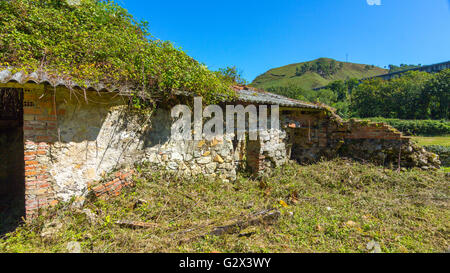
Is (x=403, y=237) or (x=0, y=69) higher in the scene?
(x=0, y=69)

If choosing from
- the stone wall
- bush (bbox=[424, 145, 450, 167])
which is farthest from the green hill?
the stone wall

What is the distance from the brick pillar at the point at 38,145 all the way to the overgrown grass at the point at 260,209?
0.28 m

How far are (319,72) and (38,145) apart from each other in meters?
90.9

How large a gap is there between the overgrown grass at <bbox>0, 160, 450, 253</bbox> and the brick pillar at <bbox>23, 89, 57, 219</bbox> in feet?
0.91

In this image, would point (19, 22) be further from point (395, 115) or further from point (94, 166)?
point (395, 115)

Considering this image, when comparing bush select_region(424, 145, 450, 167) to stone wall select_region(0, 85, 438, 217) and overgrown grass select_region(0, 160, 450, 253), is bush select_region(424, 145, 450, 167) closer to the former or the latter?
stone wall select_region(0, 85, 438, 217)

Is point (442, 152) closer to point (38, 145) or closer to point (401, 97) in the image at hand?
point (38, 145)

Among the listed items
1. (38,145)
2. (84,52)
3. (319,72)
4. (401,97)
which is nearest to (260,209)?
(38,145)

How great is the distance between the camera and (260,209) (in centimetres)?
386

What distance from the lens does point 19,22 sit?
3584mm

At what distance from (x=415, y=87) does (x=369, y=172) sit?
35942 millimetres

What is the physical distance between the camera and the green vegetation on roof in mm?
3232

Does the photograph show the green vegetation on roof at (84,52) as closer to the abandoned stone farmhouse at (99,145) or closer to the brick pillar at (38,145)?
the abandoned stone farmhouse at (99,145)

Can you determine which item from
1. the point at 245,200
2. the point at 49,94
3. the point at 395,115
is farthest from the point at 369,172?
the point at 395,115
